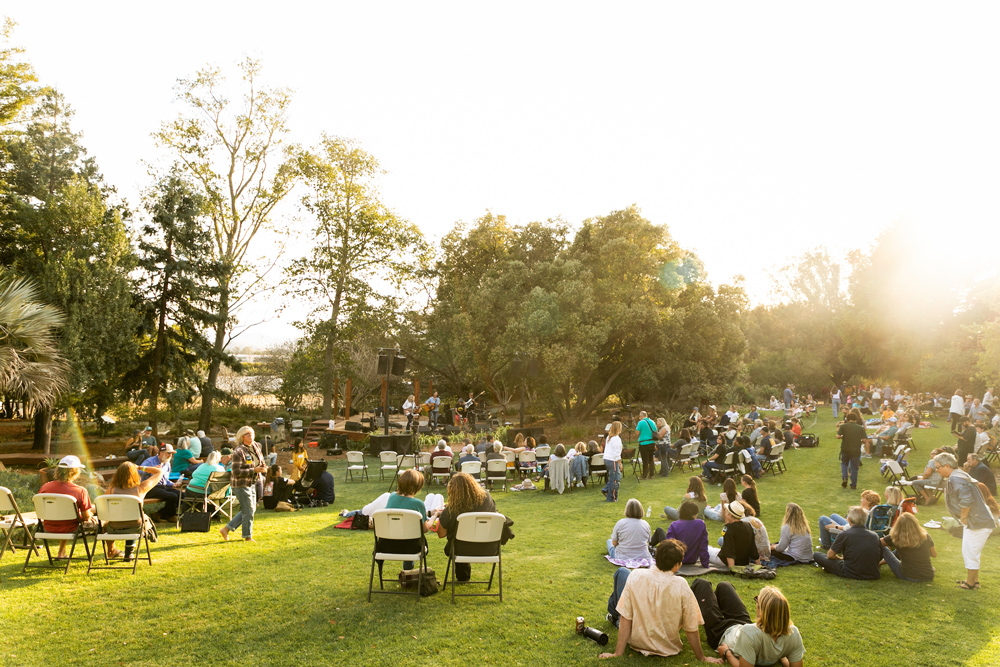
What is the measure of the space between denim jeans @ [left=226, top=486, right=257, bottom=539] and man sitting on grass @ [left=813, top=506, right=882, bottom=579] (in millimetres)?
7284

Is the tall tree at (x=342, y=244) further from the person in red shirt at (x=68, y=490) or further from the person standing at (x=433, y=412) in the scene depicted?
the person in red shirt at (x=68, y=490)

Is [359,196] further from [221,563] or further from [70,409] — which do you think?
[221,563]

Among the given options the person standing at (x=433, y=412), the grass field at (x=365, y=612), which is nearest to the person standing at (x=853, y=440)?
the grass field at (x=365, y=612)

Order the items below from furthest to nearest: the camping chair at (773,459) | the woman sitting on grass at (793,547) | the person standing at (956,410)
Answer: the person standing at (956,410) → the camping chair at (773,459) → the woman sitting on grass at (793,547)

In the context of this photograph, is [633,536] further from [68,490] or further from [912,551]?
[68,490]

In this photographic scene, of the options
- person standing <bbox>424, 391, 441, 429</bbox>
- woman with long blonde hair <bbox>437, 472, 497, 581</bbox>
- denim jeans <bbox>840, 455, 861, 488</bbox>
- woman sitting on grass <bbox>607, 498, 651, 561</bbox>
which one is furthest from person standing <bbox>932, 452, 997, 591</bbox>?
person standing <bbox>424, 391, 441, 429</bbox>

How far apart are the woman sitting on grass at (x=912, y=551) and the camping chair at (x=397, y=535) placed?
5335mm

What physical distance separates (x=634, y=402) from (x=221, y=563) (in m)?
26.8

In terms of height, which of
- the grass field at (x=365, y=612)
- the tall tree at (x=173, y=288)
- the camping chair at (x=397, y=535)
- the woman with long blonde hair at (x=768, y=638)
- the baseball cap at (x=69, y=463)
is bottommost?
the grass field at (x=365, y=612)

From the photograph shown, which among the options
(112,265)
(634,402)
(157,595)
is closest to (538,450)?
(157,595)

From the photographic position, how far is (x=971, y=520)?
647 cm

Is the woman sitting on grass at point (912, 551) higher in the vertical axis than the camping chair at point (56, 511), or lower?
lower

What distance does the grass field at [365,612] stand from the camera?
4469 mm

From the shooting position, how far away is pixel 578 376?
82.1ft
